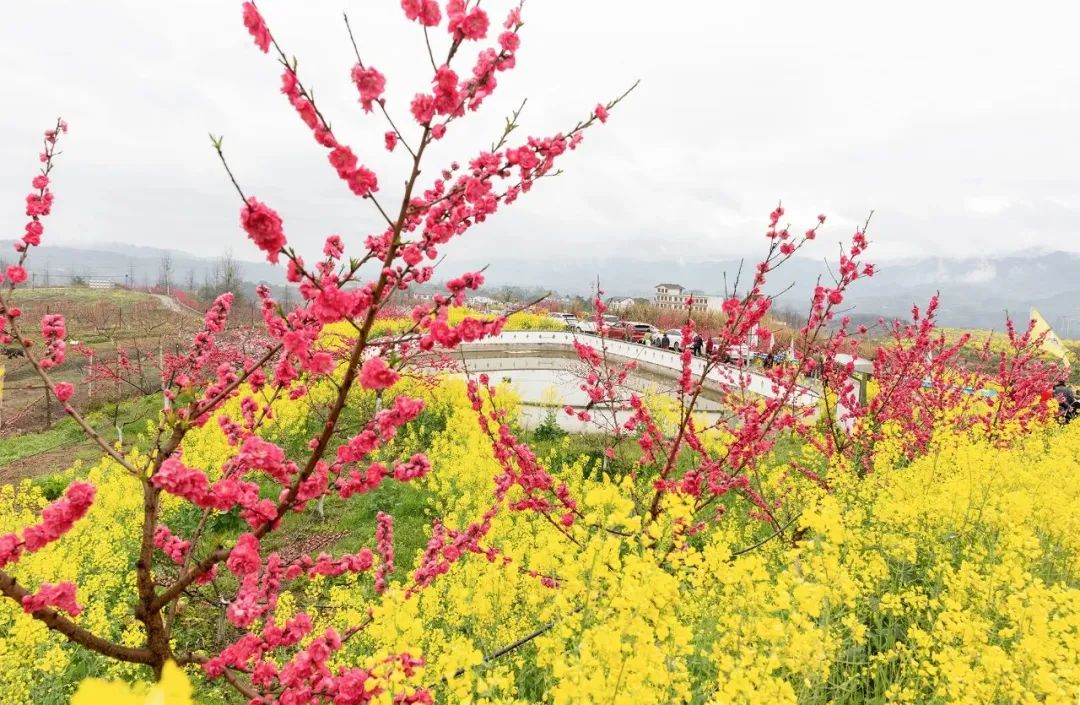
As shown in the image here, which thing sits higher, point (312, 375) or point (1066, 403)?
point (312, 375)

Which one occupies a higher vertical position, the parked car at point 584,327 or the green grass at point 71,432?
the parked car at point 584,327

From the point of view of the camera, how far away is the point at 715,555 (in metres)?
3.83

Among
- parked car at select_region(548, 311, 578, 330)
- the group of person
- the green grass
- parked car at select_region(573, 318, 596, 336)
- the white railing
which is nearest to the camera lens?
the group of person

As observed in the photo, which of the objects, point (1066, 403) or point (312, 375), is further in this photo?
point (1066, 403)

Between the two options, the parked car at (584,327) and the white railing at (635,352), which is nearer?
the white railing at (635,352)

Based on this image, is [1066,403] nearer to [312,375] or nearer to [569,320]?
[569,320]

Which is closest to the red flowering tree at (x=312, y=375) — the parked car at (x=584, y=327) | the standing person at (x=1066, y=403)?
the parked car at (x=584, y=327)

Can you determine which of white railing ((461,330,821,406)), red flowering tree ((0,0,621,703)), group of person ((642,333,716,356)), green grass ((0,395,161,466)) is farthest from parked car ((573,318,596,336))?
green grass ((0,395,161,466))

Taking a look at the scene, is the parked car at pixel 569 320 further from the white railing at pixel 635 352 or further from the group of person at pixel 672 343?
the group of person at pixel 672 343

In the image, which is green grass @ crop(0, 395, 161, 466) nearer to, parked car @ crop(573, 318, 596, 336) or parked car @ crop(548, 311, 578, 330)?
parked car @ crop(573, 318, 596, 336)

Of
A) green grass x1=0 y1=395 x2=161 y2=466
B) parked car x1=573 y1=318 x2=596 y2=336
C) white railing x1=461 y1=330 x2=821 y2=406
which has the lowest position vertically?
green grass x1=0 y1=395 x2=161 y2=466

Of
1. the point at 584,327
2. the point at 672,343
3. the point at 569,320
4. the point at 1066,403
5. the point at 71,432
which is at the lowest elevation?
the point at 71,432

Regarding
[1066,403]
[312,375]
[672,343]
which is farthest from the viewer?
[672,343]

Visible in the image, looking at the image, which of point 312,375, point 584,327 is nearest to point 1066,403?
point 584,327
